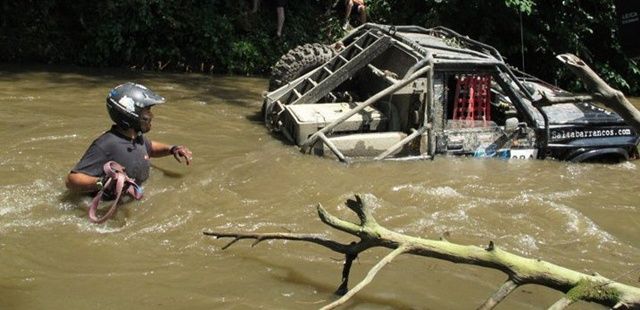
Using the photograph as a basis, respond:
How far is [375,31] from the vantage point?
855cm

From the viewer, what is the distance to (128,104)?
5.09 meters

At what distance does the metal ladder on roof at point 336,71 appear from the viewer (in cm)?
764

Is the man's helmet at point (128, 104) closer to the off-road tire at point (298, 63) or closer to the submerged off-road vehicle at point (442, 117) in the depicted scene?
the submerged off-road vehicle at point (442, 117)

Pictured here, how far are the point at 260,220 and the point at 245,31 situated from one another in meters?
9.23

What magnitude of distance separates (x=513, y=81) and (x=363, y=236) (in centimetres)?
423

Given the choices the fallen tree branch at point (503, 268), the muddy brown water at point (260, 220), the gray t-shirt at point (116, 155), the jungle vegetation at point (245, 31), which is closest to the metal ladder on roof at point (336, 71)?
the muddy brown water at point (260, 220)

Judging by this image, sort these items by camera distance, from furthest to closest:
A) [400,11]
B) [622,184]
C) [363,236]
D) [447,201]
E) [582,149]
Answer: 1. [400,11]
2. [582,149]
3. [622,184]
4. [447,201]
5. [363,236]

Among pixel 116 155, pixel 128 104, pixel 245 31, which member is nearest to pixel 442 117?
pixel 128 104

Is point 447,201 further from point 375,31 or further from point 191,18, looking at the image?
point 191,18

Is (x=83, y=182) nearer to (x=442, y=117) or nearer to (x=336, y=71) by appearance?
(x=336, y=71)

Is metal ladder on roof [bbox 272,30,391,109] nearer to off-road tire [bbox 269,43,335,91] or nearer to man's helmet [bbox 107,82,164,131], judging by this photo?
off-road tire [bbox 269,43,335,91]

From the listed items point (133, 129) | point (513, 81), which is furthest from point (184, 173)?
point (513, 81)

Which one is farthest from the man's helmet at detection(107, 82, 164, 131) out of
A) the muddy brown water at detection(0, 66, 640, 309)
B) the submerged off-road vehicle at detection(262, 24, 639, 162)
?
the submerged off-road vehicle at detection(262, 24, 639, 162)

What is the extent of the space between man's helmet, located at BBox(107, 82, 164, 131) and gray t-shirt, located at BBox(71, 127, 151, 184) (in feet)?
0.47
